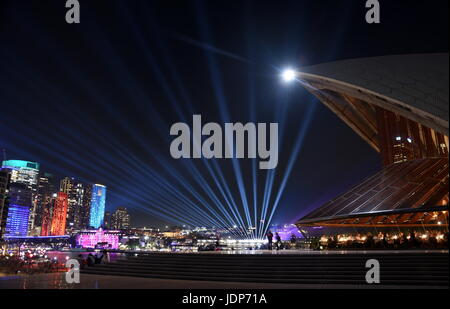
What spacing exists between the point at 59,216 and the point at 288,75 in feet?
637

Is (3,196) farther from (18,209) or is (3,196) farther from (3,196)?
(18,209)

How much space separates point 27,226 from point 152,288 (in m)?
180

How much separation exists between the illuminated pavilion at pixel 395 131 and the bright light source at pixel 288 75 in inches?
15.3

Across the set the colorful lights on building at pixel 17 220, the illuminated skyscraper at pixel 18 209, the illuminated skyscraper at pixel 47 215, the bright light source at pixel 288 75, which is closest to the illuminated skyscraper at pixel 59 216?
the illuminated skyscraper at pixel 47 215

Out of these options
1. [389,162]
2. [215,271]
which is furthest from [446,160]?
[215,271]

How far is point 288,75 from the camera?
17.5 m

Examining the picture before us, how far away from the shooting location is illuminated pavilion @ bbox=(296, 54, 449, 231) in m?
12.6

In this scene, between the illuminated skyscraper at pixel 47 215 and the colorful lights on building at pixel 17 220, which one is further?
the illuminated skyscraper at pixel 47 215

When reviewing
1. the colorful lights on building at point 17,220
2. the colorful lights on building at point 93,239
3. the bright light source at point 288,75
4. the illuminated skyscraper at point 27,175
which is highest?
the illuminated skyscraper at point 27,175

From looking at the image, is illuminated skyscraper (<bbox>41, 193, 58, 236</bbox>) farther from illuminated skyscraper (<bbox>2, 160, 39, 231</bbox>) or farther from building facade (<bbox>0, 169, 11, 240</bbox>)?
building facade (<bbox>0, 169, 11, 240</bbox>)

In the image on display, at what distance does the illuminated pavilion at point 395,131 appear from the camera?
12.6m

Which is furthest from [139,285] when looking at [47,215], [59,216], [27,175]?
[47,215]

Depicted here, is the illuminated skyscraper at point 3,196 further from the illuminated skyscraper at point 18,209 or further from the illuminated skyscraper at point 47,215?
the illuminated skyscraper at point 47,215
